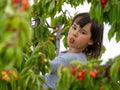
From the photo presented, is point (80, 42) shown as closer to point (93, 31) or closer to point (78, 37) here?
point (78, 37)

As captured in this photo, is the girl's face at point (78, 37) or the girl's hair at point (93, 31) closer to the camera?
the girl's face at point (78, 37)

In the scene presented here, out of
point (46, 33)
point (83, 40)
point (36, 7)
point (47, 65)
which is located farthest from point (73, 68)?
point (36, 7)

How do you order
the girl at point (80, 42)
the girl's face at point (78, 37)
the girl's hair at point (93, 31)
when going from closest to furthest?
the girl at point (80, 42)
the girl's face at point (78, 37)
the girl's hair at point (93, 31)

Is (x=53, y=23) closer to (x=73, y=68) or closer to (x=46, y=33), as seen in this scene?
(x=46, y=33)

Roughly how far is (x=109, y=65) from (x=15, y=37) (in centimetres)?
158

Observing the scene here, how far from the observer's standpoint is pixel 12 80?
2.99 m

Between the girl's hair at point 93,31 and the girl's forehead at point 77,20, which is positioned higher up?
the girl's forehead at point 77,20

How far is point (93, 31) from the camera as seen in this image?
4332 mm

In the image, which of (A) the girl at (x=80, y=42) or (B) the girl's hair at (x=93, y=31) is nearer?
(A) the girl at (x=80, y=42)

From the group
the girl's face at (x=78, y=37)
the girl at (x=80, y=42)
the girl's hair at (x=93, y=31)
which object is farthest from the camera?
the girl's hair at (x=93, y=31)

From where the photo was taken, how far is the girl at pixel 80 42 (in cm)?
398

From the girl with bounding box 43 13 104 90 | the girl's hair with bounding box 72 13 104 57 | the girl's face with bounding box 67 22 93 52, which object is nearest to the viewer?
the girl with bounding box 43 13 104 90

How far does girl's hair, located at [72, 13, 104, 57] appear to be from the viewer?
4.28 metres

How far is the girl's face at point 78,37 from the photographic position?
4113mm
